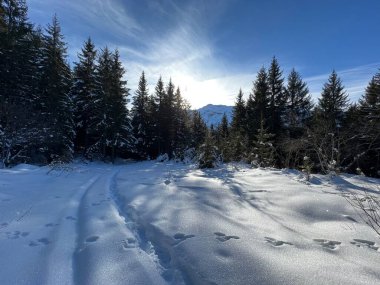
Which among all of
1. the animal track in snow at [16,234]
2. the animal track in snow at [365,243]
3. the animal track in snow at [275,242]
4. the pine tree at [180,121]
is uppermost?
the pine tree at [180,121]

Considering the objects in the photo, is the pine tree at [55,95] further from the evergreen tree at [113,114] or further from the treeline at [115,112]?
the evergreen tree at [113,114]

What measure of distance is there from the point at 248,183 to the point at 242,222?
364 centimetres

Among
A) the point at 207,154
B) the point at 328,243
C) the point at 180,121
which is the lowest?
the point at 328,243

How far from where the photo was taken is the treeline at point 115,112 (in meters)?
17.0

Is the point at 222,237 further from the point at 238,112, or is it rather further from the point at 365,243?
the point at 238,112

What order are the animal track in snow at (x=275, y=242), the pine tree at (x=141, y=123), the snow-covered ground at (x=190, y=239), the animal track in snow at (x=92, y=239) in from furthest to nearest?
the pine tree at (x=141, y=123)
the animal track in snow at (x=92, y=239)
the animal track in snow at (x=275, y=242)
the snow-covered ground at (x=190, y=239)

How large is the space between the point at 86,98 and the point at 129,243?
92.0 feet

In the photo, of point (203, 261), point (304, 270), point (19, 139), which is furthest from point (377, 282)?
point (19, 139)

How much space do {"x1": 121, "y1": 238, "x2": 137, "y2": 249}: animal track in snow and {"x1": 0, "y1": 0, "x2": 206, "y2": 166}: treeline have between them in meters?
14.1

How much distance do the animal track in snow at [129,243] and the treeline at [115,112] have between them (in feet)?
36.7

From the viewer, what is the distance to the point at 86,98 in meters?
29.5

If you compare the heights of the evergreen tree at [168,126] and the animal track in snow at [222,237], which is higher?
the evergreen tree at [168,126]

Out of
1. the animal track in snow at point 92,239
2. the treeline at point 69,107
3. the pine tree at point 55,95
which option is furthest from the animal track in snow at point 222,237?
the pine tree at point 55,95

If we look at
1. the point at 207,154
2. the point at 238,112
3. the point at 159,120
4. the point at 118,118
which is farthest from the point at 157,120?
the point at 207,154
